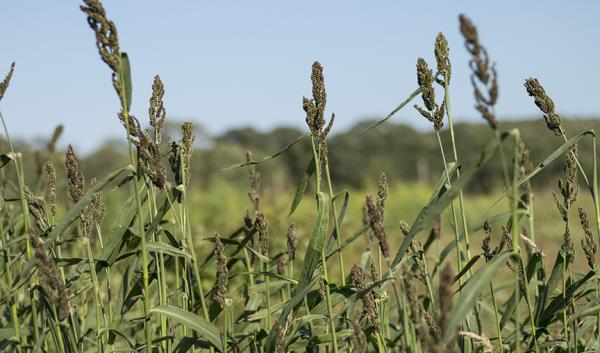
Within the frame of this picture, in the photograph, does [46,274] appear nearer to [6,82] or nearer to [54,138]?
[6,82]

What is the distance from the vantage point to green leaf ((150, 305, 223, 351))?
1851 mm

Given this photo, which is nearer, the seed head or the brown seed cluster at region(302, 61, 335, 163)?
the brown seed cluster at region(302, 61, 335, 163)

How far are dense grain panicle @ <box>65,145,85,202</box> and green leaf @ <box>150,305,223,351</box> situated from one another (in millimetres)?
360

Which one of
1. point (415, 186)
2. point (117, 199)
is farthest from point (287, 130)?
point (117, 199)

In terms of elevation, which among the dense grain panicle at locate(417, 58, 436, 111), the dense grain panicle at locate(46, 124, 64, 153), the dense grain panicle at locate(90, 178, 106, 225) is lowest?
the dense grain panicle at locate(90, 178, 106, 225)

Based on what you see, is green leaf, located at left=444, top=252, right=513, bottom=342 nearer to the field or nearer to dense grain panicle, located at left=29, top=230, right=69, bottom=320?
the field

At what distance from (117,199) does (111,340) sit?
10550mm

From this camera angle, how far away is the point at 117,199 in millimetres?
12453

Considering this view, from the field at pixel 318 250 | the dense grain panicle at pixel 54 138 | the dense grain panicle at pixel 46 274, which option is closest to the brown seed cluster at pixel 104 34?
→ the field at pixel 318 250

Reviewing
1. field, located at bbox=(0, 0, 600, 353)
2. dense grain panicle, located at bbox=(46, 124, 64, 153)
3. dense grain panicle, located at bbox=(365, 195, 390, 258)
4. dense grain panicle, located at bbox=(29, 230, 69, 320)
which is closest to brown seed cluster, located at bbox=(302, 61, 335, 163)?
field, located at bbox=(0, 0, 600, 353)

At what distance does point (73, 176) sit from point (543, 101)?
1.20m

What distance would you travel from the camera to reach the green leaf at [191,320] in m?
1.85

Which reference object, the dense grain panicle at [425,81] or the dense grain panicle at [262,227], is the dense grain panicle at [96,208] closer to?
the dense grain panicle at [262,227]

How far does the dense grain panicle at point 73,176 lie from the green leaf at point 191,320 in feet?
1.18
